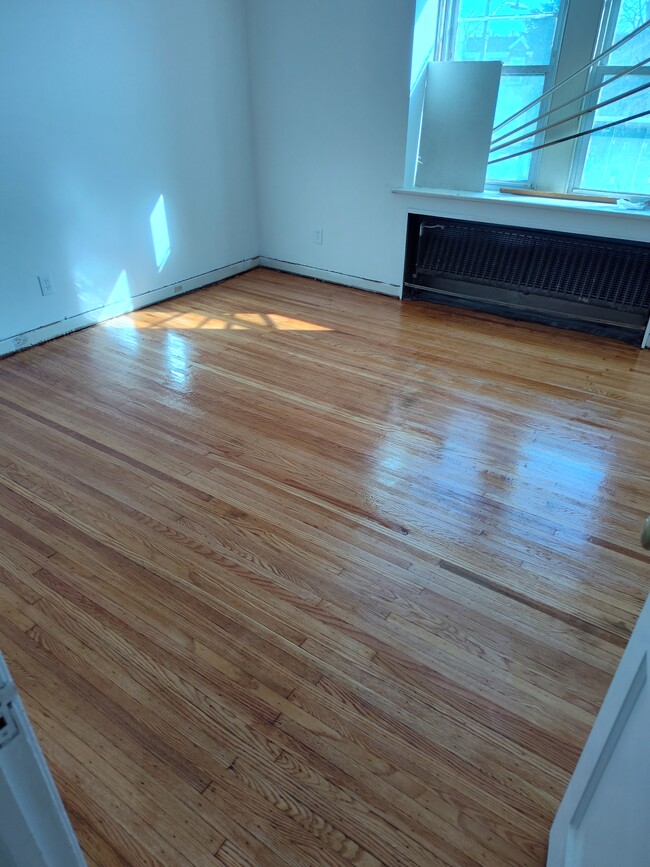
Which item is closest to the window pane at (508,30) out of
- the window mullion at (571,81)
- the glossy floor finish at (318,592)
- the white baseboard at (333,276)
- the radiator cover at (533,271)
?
the window mullion at (571,81)

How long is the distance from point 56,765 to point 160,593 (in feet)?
1.67

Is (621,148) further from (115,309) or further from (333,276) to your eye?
(115,309)

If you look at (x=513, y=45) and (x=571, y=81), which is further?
(x=513, y=45)

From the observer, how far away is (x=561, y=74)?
10.5 feet

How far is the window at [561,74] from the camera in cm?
304

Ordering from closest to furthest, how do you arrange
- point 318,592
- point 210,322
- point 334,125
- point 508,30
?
point 318,592
point 508,30
point 210,322
point 334,125

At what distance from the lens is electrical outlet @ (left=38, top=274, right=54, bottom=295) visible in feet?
10.2

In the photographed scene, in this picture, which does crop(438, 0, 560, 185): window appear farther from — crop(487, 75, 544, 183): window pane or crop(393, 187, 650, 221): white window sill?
crop(393, 187, 650, 221): white window sill

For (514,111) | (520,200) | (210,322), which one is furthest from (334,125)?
(210,322)

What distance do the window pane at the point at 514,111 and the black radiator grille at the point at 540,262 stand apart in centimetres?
46

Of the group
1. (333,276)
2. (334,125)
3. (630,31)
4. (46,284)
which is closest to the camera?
(630,31)

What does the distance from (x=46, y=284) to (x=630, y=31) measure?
3.50 meters

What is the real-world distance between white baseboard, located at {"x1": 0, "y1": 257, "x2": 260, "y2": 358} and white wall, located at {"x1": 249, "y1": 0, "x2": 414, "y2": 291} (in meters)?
0.52

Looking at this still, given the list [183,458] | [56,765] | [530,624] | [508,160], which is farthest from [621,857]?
[508,160]
